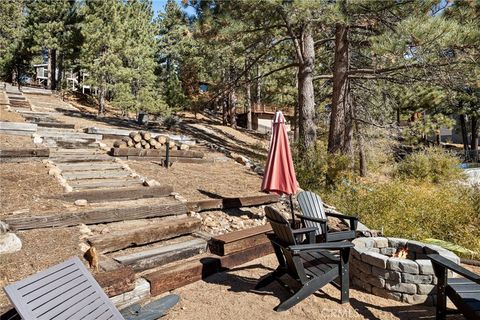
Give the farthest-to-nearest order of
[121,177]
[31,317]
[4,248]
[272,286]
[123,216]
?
[121,177] < [123,216] < [272,286] < [4,248] < [31,317]

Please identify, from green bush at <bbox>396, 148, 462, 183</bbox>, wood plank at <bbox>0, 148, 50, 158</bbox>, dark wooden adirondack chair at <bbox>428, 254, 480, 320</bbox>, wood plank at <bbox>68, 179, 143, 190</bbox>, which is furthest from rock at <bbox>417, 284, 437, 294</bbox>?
green bush at <bbox>396, 148, 462, 183</bbox>

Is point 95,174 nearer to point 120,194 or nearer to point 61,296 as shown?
point 120,194

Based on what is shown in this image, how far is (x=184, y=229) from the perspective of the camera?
5520mm

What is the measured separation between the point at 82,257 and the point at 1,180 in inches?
117

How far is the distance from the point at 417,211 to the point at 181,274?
4.79m

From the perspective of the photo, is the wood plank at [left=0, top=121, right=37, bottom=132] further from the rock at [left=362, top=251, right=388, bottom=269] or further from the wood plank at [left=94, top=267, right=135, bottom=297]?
the rock at [left=362, top=251, right=388, bottom=269]

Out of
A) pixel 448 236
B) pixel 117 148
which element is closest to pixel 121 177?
pixel 117 148

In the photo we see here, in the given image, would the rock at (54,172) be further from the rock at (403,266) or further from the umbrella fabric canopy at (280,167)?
the rock at (403,266)

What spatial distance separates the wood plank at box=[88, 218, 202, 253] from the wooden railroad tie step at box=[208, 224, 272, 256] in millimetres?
535

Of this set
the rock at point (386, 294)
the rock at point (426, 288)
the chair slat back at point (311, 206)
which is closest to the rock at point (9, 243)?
the chair slat back at point (311, 206)

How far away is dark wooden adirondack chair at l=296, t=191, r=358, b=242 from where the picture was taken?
15.7 feet

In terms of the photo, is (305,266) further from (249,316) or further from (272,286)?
(249,316)

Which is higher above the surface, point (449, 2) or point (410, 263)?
point (449, 2)

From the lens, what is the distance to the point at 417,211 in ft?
22.2
